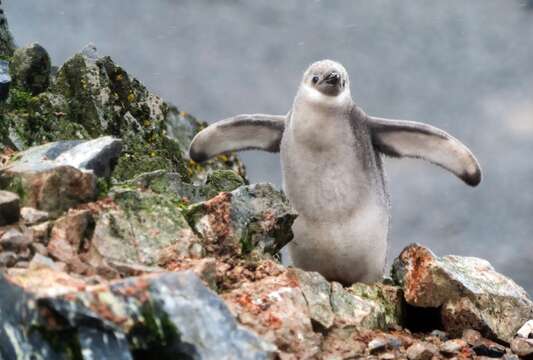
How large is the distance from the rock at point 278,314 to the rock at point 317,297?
6.2 inches

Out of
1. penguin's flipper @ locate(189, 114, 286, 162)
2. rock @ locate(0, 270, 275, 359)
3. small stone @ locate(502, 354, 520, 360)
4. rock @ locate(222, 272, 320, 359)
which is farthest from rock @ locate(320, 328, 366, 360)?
penguin's flipper @ locate(189, 114, 286, 162)

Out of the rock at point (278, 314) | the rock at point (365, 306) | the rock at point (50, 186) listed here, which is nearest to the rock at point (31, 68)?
the rock at point (50, 186)

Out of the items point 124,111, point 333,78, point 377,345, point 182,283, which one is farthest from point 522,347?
point 124,111

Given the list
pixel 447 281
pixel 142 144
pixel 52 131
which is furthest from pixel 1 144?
pixel 447 281

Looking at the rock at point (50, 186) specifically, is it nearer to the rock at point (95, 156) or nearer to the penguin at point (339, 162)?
the rock at point (95, 156)

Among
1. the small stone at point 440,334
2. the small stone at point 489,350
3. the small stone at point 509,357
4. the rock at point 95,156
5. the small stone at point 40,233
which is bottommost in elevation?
the small stone at point 509,357

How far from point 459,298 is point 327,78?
3.49 metres

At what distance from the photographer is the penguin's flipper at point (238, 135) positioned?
11914 millimetres

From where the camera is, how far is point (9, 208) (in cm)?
685

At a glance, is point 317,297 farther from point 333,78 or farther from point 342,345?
point 333,78

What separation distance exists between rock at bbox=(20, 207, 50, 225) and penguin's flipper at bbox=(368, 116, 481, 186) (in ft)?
18.9

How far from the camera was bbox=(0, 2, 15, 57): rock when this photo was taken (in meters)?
14.6

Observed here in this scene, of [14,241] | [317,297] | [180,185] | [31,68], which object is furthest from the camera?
[31,68]

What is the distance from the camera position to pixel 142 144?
13.6 m
